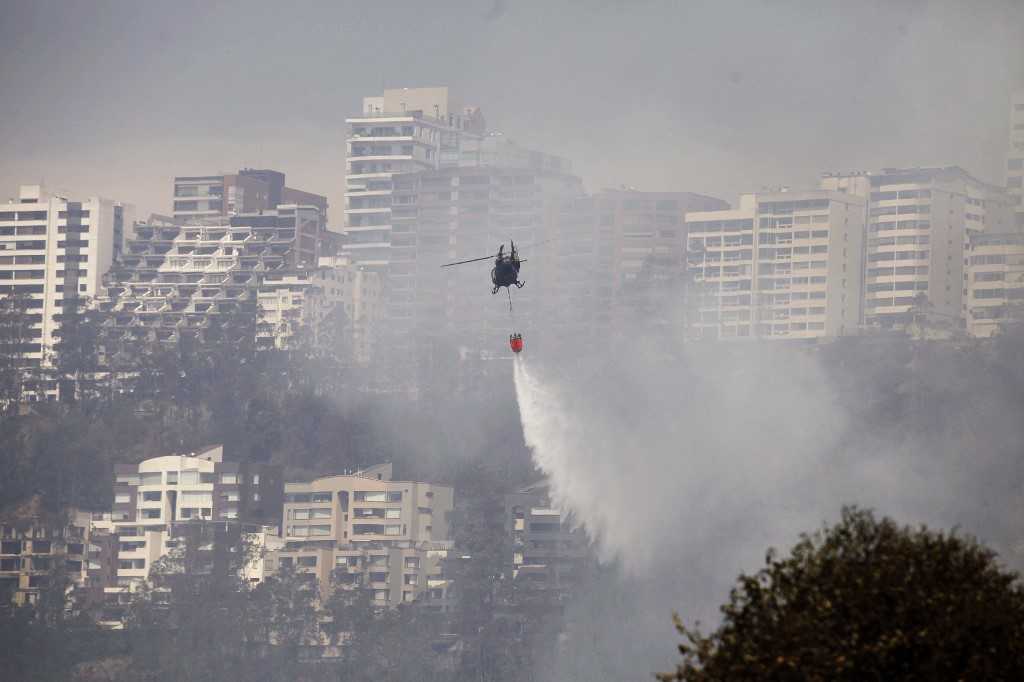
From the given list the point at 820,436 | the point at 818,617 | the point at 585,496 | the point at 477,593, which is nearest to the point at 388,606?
the point at 477,593

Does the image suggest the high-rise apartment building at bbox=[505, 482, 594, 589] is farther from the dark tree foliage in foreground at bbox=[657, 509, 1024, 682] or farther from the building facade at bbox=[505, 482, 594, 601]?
the dark tree foliage in foreground at bbox=[657, 509, 1024, 682]

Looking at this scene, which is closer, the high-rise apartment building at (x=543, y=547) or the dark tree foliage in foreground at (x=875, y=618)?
the dark tree foliage in foreground at (x=875, y=618)

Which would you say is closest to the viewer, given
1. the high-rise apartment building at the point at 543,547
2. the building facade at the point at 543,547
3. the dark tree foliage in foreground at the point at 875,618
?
the dark tree foliage in foreground at the point at 875,618

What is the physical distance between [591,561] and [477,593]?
1163cm

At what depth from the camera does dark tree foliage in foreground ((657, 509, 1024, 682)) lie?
145 ft

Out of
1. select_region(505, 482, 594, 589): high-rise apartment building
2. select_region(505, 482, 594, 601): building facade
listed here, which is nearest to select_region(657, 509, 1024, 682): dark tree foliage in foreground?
select_region(505, 482, 594, 601): building facade

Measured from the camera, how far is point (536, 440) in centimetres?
19938

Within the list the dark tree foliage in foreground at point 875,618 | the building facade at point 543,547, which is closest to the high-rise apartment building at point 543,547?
the building facade at point 543,547

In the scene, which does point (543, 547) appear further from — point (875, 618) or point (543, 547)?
point (875, 618)

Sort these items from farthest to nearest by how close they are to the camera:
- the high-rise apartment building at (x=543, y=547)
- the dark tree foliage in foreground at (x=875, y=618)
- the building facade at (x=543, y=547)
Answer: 1. the high-rise apartment building at (x=543, y=547)
2. the building facade at (x=543, y=547)
3. the dark tree foliage in foreground at (x=875, y=618)

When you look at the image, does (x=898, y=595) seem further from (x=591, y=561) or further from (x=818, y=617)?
(x=591, y=561)

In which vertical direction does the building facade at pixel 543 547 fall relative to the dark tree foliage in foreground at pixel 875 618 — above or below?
below

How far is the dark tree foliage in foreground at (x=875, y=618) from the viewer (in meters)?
44.2

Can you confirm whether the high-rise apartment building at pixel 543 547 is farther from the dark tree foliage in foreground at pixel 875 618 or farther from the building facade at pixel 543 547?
the dark tree foliage in foreground at pixel 875 618
